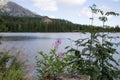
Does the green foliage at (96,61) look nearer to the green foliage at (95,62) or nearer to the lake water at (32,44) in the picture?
the green foliage at (95,62)

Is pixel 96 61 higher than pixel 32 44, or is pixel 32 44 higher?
pixel 96 61

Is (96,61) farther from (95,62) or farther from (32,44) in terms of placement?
(32,44)

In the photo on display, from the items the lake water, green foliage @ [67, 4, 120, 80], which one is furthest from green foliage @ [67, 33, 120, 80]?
the lake water

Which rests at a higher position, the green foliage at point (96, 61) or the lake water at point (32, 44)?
the green foliage at point (96, 61)

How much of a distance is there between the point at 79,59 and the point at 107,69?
2.21 ft

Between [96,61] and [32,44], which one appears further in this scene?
[32,44]

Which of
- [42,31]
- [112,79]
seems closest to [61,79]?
[112,79]

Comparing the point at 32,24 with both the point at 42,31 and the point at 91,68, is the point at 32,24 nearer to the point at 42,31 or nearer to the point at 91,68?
the point at 42,31

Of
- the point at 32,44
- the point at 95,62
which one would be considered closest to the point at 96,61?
the point at 95,62

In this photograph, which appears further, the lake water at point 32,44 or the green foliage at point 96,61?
the lake water at point 32,44

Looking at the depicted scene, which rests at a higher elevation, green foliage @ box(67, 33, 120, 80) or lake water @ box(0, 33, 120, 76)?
green foliage @ box(67, 33, 120, 80)

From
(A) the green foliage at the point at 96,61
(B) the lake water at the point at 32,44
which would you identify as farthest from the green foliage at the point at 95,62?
(B) the lake water at the point at 32,44

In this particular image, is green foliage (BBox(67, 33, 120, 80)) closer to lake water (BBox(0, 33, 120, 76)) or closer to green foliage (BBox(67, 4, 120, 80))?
green foliage (BBox(67, 4, 120, 80))

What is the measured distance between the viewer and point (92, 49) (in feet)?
25.0
